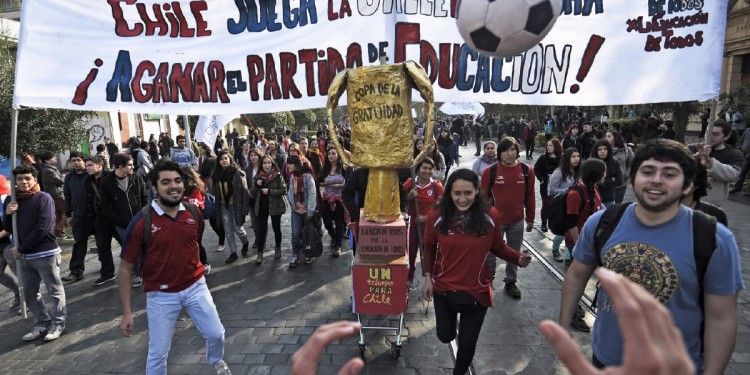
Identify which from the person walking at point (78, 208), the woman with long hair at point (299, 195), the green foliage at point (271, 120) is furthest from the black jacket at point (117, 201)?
the green foliage at point (271, 120)

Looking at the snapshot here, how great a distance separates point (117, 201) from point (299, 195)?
7.96 feet

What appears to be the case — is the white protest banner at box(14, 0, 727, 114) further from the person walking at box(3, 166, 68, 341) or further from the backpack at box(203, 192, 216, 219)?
the backpack at box(203, 192, 216, 219)

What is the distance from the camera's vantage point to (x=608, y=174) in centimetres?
568

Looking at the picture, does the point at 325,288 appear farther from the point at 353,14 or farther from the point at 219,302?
the point at 353,14

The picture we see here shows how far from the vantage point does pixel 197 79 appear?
13.5 feet

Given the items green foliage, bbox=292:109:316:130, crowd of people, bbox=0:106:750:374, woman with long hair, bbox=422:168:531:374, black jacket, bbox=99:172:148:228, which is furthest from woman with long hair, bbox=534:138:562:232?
green foliage, bbox=292:109:316:130

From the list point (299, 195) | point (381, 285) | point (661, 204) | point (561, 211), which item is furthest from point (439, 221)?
point (299, 195)

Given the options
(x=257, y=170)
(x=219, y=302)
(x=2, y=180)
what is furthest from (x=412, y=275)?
(x=2, y=180)

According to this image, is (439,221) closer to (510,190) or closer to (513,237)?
(510,190)

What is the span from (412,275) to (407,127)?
220cm

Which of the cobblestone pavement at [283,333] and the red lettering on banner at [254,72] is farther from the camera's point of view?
the red lettering on banner at [254,72]

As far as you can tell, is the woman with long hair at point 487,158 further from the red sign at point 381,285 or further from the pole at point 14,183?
the pole at point 14,183

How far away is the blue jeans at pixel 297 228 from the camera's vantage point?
6094 millimetres

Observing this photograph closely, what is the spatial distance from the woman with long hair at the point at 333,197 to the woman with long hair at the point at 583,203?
3.39m
